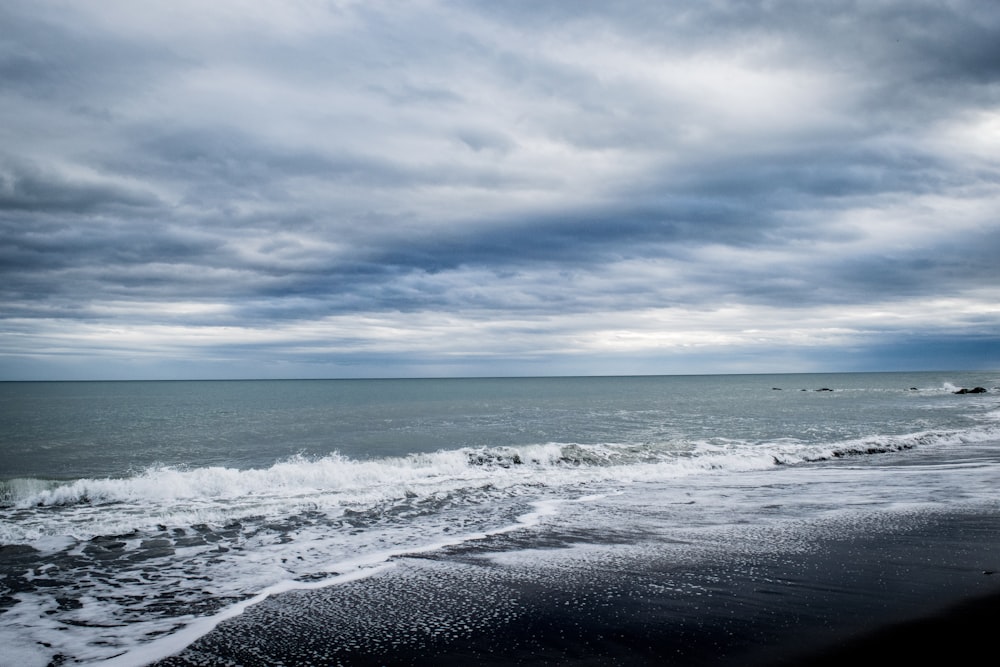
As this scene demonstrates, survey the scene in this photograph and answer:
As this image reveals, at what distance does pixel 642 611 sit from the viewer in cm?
648

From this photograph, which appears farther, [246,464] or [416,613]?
[246,464]

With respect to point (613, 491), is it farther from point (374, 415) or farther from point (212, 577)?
point (374, 415)

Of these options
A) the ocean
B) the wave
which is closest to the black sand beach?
the ocean

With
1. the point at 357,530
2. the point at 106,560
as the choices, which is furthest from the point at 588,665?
the point at 106,560

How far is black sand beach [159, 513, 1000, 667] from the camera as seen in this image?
548cm

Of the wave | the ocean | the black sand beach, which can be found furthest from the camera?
the wave

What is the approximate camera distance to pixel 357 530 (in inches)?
456

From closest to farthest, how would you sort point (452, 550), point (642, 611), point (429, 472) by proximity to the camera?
point (642, 611)
point (452, 550)
point (429, 472)

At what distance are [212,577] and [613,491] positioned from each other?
10496mm

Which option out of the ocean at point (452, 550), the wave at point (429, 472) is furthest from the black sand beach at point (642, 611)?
the wave at point (429, 472)

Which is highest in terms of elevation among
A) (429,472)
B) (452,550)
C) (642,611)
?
(642,611)

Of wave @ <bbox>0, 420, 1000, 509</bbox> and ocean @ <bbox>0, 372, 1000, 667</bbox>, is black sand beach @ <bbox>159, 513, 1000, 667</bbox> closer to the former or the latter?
ocean @ <bbox>0, 372, 1000, 667</bbox>

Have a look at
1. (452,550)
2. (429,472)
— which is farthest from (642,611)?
(429,472)

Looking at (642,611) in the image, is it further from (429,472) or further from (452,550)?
(429,472)
